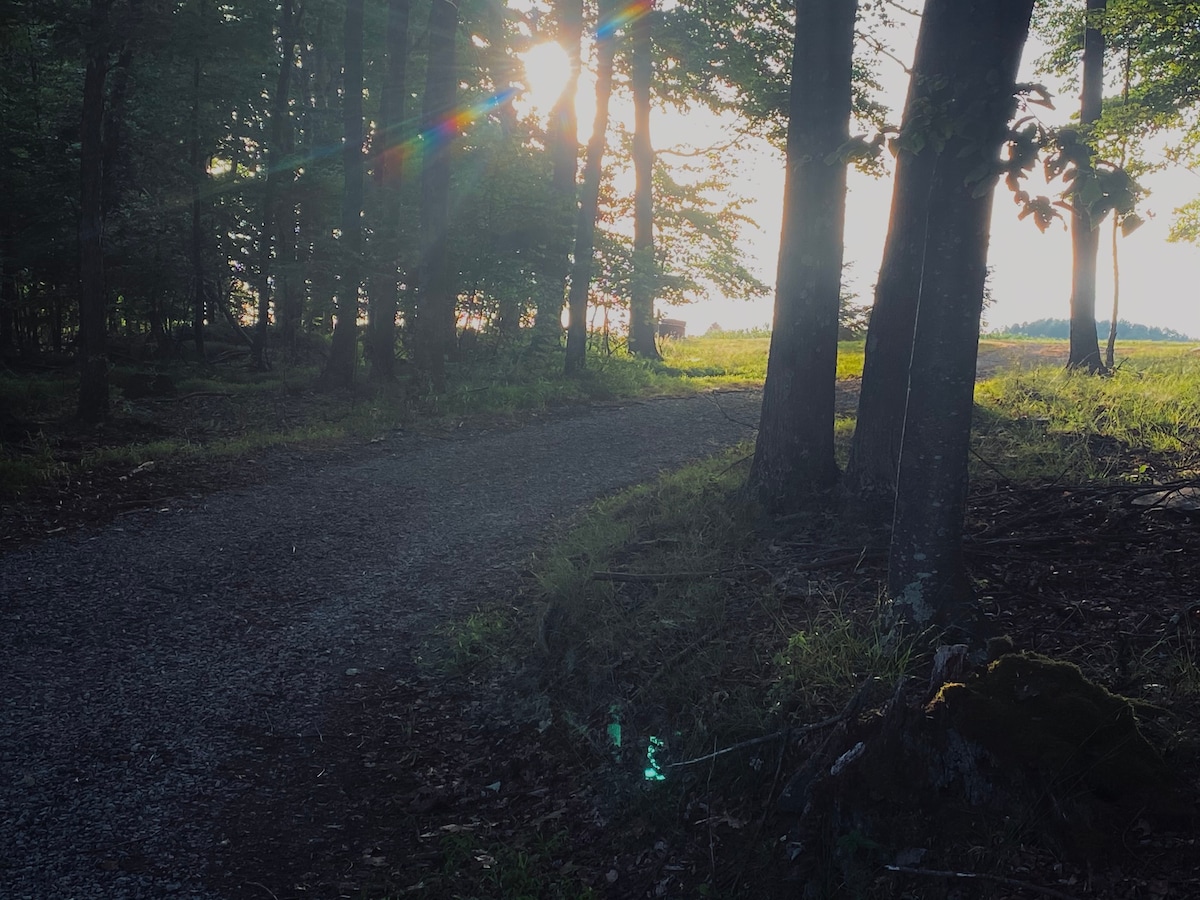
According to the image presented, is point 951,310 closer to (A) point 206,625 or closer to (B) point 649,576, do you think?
(B) point 649,576

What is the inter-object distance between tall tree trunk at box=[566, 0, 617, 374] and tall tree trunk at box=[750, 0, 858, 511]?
9.25 metres

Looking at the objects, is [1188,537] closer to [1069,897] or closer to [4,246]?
[1069,897]

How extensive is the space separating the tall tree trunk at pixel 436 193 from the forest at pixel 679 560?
86 mm

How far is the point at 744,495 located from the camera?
7.33 m

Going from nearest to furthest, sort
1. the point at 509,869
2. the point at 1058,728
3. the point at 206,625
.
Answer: the point at 1058,728
the point at 509,869
the point at 206,625

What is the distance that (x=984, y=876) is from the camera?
301 centimetres

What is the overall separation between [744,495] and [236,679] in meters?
4.16

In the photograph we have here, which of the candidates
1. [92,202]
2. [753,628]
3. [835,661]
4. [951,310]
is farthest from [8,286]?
[951,310]

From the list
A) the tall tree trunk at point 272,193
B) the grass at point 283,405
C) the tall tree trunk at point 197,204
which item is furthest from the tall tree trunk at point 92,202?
the tall tree trunk at point 197,204

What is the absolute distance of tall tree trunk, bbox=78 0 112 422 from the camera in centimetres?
1111

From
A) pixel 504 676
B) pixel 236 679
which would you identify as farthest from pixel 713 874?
pixel 236 679

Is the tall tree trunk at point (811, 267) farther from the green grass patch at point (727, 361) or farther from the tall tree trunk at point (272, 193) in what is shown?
the tall tree trunk at point (272, 193)

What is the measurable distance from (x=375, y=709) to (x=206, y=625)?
1830 millimetres

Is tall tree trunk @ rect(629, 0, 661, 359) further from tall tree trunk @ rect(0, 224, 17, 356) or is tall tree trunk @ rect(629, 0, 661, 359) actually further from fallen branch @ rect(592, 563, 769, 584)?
→ fallen branch @ rect(592, 563, 769, 584)
